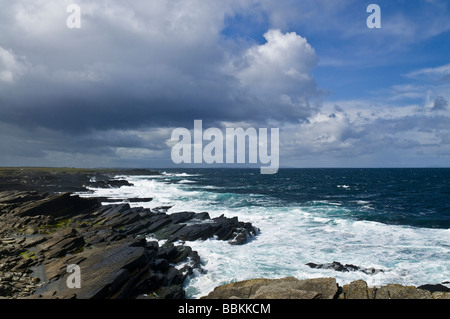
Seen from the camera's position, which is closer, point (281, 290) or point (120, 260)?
point (281, 290)

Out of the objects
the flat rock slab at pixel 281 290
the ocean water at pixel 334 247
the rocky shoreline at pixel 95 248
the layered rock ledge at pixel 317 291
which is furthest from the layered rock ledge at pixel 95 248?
the layered rock ledge at pixel 317 291

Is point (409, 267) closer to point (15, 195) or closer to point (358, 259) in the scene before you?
point (358, 259)

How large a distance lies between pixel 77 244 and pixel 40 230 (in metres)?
8.99

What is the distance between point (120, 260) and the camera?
16453 mm

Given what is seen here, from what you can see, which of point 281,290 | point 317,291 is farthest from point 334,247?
point 281,290

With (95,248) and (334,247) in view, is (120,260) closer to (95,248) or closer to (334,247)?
(95,248)

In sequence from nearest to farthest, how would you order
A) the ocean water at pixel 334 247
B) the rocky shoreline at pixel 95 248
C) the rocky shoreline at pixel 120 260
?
the rocky shoreline at pixel 120 260 → the rocky shoreline at pixel 95 248 → the ocean water at pixel 334 247

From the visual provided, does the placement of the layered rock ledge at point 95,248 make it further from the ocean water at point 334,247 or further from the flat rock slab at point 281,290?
the flat rock slab at point 281,290

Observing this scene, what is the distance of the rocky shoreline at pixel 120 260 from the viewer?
12430 mm

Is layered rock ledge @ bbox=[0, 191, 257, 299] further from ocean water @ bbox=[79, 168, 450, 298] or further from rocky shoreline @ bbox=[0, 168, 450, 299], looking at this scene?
ocean water @ bbox=[79, 168, 450, 298]

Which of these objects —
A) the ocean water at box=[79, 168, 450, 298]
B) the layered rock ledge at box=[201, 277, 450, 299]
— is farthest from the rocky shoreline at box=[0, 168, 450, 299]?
the ocean water at box=[79, 168, 450, 298]

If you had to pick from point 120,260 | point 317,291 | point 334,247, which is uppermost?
point 317,291

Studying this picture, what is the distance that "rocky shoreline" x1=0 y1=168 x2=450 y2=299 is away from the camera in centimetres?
1243

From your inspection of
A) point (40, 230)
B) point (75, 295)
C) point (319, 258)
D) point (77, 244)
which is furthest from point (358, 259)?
point (40, 230)
